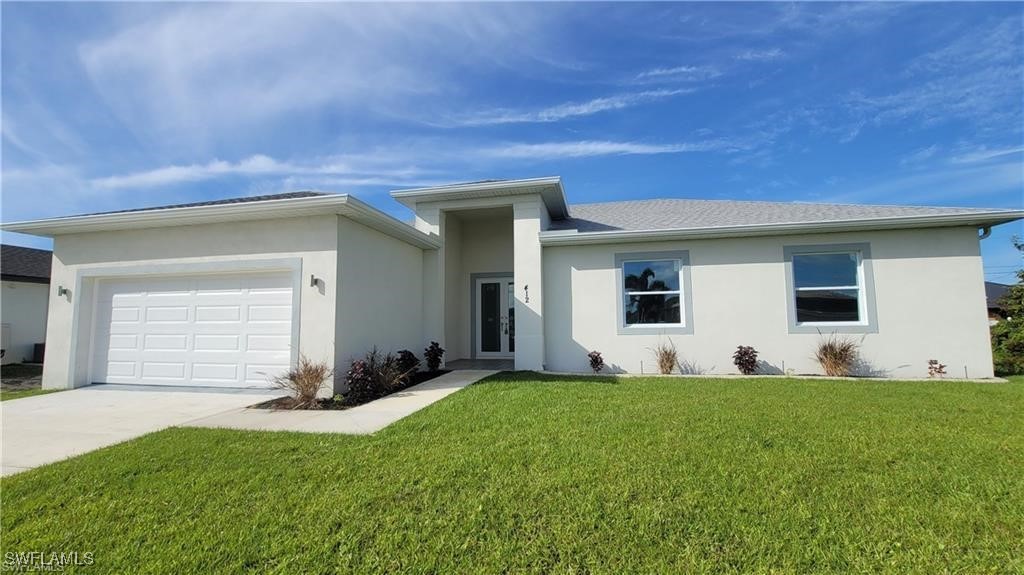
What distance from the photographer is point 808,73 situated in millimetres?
9852

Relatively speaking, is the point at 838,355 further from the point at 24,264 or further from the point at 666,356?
the point at 24,264

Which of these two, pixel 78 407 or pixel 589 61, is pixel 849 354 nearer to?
pixel 589 61

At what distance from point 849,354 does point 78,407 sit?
14299 millimetres

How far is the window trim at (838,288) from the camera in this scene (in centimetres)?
916

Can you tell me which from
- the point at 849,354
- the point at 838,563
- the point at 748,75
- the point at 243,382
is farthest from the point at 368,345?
the point at 748,75

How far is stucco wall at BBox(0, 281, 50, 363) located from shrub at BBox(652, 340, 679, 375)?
19.7 m

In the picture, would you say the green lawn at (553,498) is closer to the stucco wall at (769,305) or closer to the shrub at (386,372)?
the shrub at (386,372)

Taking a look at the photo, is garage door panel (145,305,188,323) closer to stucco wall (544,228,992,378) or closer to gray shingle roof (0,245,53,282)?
stucco wall (544,228,992,378)

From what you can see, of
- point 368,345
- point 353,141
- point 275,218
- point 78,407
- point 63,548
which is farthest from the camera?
point 353,141

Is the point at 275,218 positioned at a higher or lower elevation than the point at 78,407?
higher

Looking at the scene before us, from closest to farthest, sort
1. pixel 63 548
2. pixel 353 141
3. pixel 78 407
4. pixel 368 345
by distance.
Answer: pixel 63 548 < pixel 78 407 < pixel 368 345 < pixel 353 141

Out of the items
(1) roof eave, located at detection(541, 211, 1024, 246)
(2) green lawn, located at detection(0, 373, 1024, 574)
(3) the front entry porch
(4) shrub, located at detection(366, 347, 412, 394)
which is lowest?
(2) green lawn, located at detection(0, 373, 1024, 574)

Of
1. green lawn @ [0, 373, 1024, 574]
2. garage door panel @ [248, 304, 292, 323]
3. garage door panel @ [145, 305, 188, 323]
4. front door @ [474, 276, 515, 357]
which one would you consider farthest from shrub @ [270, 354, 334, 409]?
front door @ [474, 276, 515, 357]

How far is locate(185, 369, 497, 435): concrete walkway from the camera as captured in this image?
5245 mm
